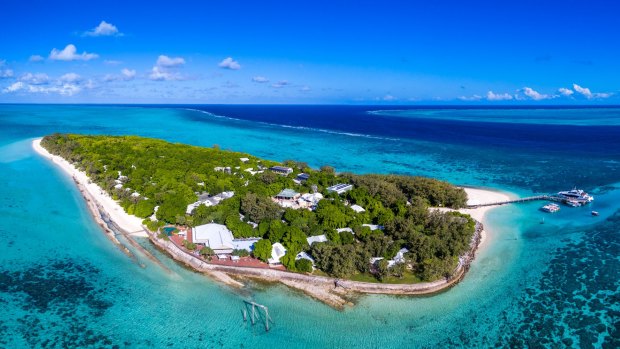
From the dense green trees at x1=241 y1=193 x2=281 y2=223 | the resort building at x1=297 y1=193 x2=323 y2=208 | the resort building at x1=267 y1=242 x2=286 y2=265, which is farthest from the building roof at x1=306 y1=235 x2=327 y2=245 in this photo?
the resort building at x1=297 y1=193 x2=323 y2=208

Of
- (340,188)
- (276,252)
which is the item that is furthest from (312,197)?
(276,252)

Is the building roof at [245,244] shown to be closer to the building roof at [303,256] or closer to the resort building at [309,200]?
the building roof at [303,256]

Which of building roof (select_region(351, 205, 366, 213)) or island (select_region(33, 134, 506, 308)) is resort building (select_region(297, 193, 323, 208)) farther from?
building roof (select_region(351, 205, 366, 213))

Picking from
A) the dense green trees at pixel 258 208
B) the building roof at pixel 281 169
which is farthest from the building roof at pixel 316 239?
the building roof at pixel 281 169

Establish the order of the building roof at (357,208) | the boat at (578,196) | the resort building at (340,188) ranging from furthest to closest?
the boat at (578,196) → the resort building at (340,188) → the building roof at (357,208)

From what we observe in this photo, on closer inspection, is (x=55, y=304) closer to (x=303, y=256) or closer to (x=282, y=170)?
(x=303, y=256)

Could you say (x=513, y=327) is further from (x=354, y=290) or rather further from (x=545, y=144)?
(x=545, y=144)
